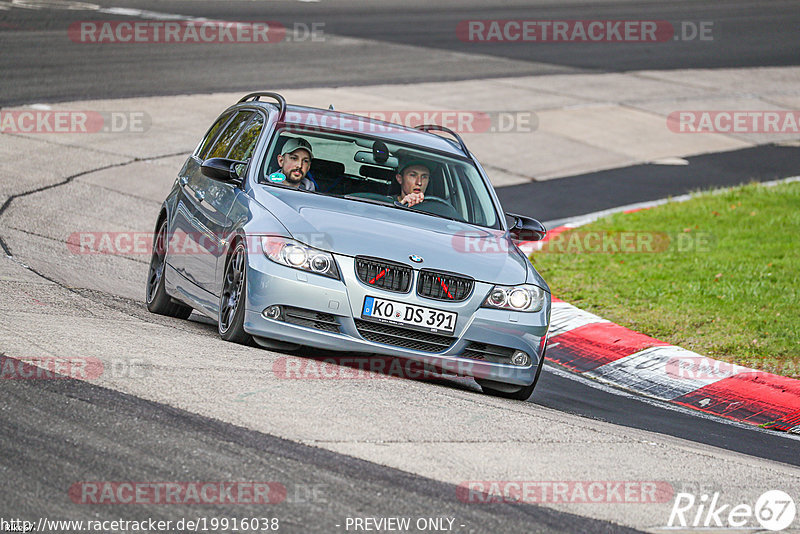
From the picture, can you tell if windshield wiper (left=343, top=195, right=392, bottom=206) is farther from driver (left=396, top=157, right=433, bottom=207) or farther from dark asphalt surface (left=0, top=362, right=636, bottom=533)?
dark asphalt surface (left=0, top=362, right=636, bottom=533)

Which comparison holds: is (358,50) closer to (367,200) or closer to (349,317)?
(367,200)

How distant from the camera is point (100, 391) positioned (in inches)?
232

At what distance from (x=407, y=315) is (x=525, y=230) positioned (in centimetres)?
192

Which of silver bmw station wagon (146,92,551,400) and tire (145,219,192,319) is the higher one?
silver bmw station wagon (146,92,551,400)

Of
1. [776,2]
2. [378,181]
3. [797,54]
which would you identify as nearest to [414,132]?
[378,181]

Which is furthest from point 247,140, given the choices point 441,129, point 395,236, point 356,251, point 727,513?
point 727,513

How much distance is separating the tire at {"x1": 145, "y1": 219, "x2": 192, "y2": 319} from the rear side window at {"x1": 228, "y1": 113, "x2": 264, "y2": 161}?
96cm

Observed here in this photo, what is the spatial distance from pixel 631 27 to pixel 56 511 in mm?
30597

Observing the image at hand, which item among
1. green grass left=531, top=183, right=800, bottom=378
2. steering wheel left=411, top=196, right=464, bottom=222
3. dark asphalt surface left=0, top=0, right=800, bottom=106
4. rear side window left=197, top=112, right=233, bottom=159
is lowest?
green grass left=531, top=183, right=800, bottom=378

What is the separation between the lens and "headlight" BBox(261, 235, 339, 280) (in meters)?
7.23

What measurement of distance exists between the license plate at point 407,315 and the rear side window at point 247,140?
199 centimetres

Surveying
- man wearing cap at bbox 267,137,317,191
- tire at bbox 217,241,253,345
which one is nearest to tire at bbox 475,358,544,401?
tire at bbox 217,241,253,345

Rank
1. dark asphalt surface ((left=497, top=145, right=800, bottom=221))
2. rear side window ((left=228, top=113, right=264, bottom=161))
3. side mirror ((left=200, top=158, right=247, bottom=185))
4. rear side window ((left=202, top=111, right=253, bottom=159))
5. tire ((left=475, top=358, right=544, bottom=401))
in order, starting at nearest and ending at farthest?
tire ((left=475, top=358, right=544, bottom=401))
side mirror ((left=200, top=158, right=247, bottom=185))
rear side window ((left=228, top=113, right=264, bottom=161))
rear side window ((left=202, top=111, right=253, bottom=159))
dark asphalt surface ((left=497, top=145, right=800, bottom=221))

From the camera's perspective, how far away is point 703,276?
40.1 ft
